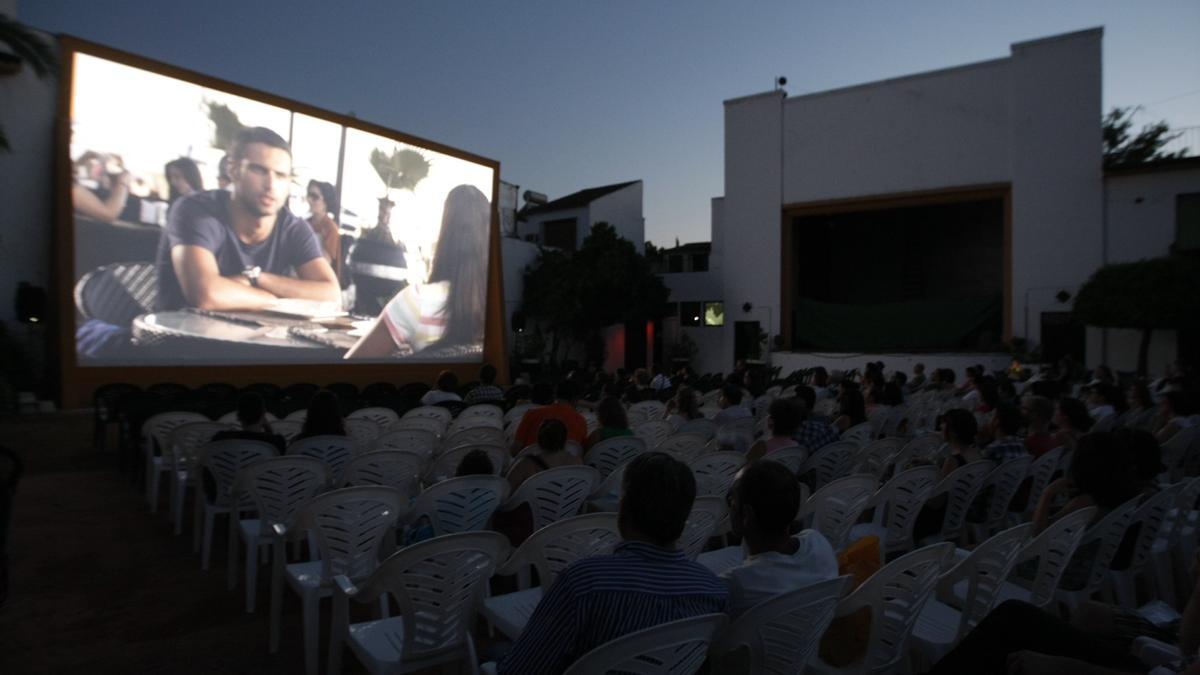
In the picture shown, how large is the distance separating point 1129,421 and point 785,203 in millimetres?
15900

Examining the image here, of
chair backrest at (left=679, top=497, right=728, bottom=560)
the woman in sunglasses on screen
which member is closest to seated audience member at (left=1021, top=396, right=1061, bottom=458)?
chair backrest at (left=679, top=497, right=728, bottom=560)

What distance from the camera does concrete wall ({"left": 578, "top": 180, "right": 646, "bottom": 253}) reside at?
84.6ft

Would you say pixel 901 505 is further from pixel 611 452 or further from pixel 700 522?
pixel 611 452

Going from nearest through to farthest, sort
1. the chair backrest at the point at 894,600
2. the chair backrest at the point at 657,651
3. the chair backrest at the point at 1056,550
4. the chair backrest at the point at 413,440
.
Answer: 1. the chair backrest at the point at 657,651
2. the chair backrest at the point at 894,600
3. the chair backrest at the point at 1056,550
4. the chair backrest at the point at 413,440

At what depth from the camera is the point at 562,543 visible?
2305 mm

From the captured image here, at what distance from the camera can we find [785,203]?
21594 mm

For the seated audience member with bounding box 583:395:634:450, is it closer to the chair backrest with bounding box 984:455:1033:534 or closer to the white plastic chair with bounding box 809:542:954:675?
the chair backrest with bounding box 984:455:1033:534

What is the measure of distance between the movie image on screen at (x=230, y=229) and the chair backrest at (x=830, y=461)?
1099 cm

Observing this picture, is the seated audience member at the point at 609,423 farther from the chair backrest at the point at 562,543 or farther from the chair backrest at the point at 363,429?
the chair backrest at the point at 562,543

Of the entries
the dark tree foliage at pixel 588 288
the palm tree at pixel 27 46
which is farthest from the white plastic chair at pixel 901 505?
the dark tree foliage at pixel 588 288

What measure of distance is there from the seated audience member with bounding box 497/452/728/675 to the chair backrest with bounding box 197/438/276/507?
2.86m

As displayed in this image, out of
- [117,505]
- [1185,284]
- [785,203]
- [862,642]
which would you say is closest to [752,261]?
[785,203]

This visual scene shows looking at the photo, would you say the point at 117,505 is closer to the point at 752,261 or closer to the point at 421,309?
the point at 421,309

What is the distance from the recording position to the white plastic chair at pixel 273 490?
3326 millimetres
